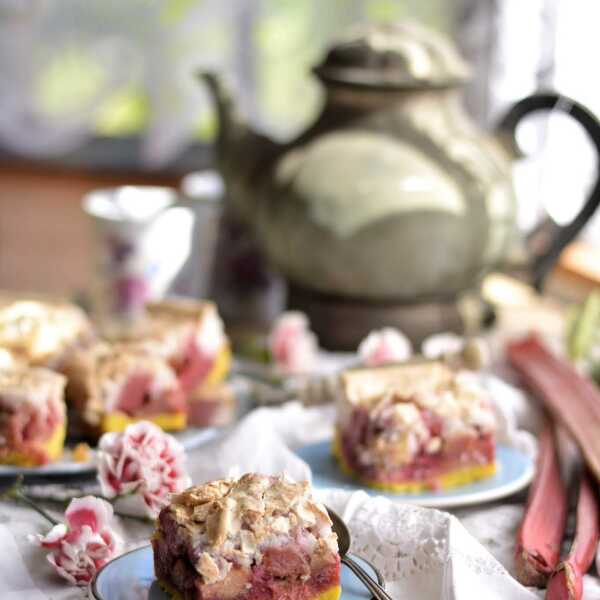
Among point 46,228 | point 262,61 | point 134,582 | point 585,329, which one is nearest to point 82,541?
point 134,582

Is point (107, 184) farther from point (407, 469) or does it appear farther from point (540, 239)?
point (407, 469)

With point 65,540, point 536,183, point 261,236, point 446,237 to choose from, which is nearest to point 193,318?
point 261,236

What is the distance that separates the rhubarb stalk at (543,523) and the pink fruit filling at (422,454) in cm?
6

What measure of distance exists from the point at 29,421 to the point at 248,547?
40 centimetres

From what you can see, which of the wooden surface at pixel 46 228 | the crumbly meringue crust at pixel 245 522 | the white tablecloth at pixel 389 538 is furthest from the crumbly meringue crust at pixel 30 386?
the wooden surface at pixel 46 228

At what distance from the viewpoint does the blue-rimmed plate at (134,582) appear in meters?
0.96

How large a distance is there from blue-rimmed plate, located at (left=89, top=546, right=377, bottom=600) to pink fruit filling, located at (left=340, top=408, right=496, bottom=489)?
0.25 metres

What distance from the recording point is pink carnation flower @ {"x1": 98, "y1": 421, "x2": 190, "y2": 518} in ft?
3.78

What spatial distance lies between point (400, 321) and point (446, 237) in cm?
14

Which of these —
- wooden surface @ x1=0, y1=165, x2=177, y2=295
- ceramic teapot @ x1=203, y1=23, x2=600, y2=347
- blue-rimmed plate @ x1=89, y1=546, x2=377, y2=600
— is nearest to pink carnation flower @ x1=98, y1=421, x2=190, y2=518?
blue-rimmed plate @ x1=89, y1=546, x2=377, y2=600

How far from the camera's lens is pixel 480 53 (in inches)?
144

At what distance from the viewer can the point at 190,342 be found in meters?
1.55

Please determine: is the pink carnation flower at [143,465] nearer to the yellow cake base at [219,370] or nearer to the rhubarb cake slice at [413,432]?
the rhubarb cake slice at [413,432]

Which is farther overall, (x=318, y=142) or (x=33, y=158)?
(x=33, y=158)
